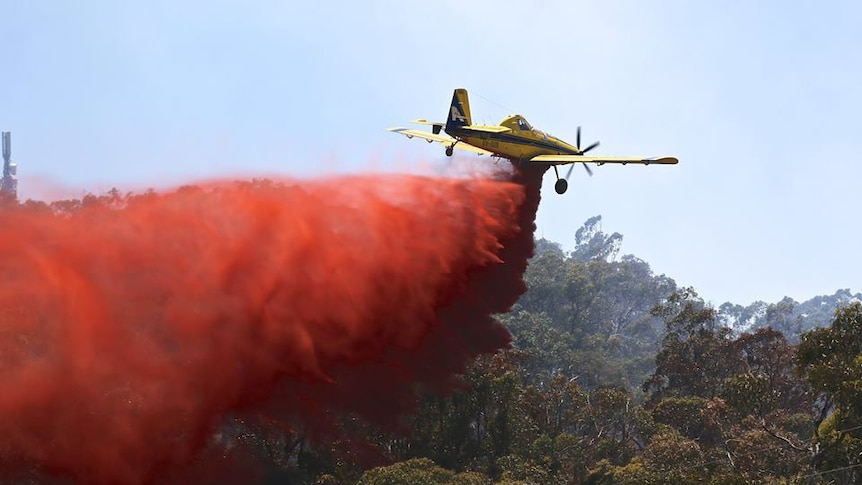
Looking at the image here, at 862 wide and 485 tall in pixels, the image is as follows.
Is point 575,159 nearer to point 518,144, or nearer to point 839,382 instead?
point 518,144

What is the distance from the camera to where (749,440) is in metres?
57.8

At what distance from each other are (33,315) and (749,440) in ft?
119

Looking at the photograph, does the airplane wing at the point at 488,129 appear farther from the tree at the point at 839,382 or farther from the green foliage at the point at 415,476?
the tree at the point at 839,382

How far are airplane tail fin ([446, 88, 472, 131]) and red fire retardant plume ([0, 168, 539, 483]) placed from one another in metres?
3.49

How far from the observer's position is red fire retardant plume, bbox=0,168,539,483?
39.4 m

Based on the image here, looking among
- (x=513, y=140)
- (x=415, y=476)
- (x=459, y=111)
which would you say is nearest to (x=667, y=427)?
(x=415, y=476)

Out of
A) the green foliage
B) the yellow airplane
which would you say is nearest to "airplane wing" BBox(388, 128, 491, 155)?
the yellow airplane

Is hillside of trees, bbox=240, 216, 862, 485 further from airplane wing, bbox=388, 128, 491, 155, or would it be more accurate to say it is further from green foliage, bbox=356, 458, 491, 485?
airplane wing, bbox=388, 128, 491, 155

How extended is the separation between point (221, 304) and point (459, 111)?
1774 centimetres

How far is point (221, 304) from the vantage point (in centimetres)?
4203

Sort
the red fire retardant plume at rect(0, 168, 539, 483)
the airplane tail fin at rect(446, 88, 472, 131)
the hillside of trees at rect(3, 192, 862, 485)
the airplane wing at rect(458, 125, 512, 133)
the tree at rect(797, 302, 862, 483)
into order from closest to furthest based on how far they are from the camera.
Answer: the red fire retardant plume at rect(0, 168, 539, 483)
the tree at rect(797, 302, 862, 483)
the hillside of trees at rect(3, 192, 862, 485)
the airplane wing at rect(458, 125, 512, 133)
the airplane tail fin at rect(446, 88, 472, 131)

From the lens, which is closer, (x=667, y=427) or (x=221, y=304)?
(x=221, y=304)

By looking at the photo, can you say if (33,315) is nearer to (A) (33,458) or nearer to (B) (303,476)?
(A) (33,458)

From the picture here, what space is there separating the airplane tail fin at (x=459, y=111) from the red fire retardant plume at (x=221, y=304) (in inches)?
138
